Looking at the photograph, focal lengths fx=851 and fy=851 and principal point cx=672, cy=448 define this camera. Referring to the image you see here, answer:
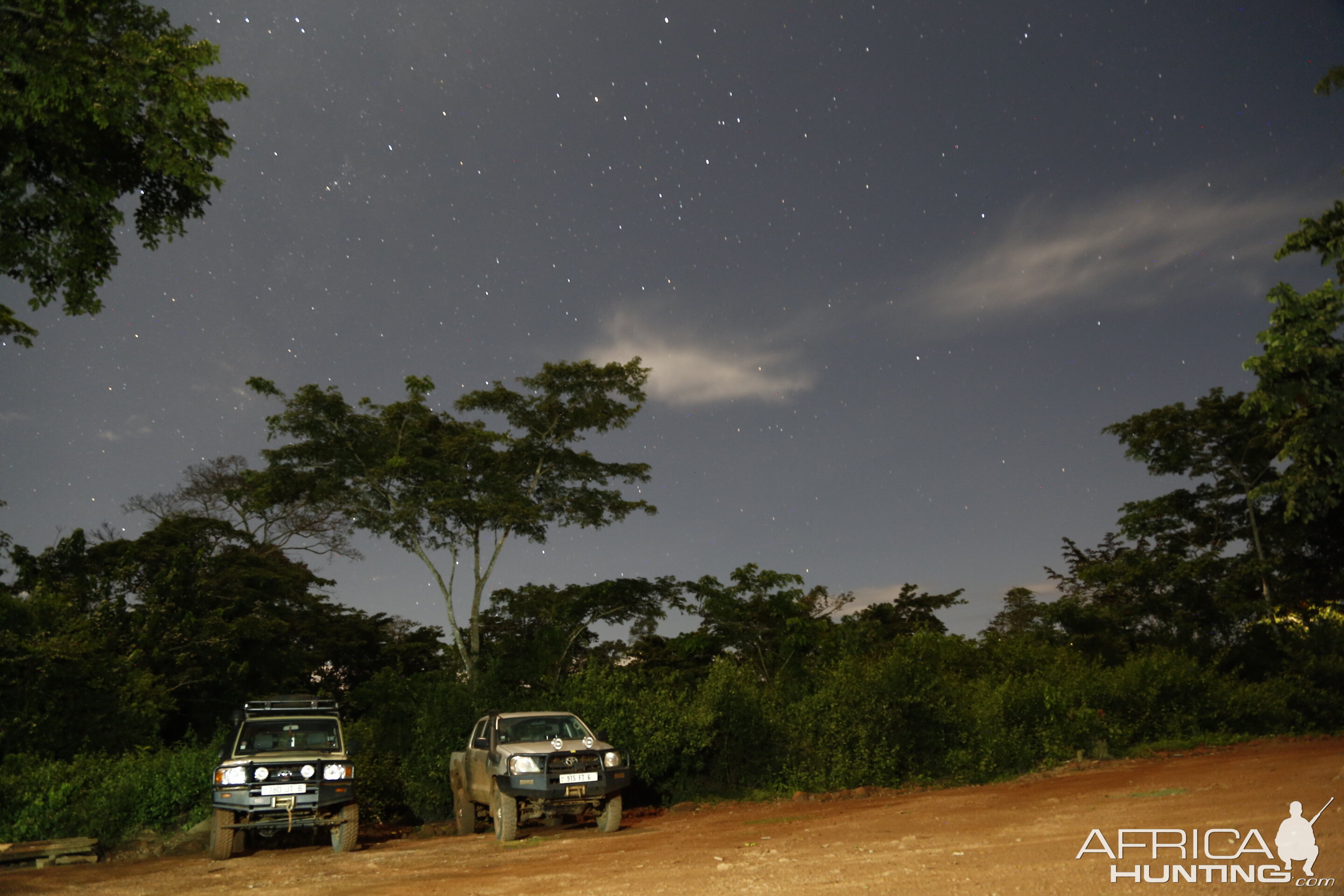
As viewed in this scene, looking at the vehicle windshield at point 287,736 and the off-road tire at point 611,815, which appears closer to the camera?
the off-road tire at point 611,815

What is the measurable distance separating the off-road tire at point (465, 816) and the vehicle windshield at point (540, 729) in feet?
4.91

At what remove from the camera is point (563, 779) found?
11125 millimetres

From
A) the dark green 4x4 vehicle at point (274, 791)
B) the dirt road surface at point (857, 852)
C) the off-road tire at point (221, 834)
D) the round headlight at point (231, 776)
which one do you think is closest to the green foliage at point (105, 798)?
the dirt road surface at point (857, 852)

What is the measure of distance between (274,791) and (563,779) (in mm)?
3765

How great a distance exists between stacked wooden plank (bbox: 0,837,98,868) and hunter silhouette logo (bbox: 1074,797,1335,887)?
1233 cm

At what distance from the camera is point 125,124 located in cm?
1248

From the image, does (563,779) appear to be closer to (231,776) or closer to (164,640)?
(231,776)

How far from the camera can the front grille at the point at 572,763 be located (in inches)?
440

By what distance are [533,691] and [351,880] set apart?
25.2 ft

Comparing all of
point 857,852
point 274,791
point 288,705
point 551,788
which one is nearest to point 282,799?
point 274,791

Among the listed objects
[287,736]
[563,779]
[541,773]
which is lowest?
[563,779]

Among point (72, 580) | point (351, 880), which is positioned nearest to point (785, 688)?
point (351, 880)

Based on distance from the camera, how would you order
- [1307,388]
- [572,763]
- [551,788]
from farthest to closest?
[1307,388], [572,763], [551,788]

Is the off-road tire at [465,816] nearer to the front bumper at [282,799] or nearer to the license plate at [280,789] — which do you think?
the front bumper at [282,799]
